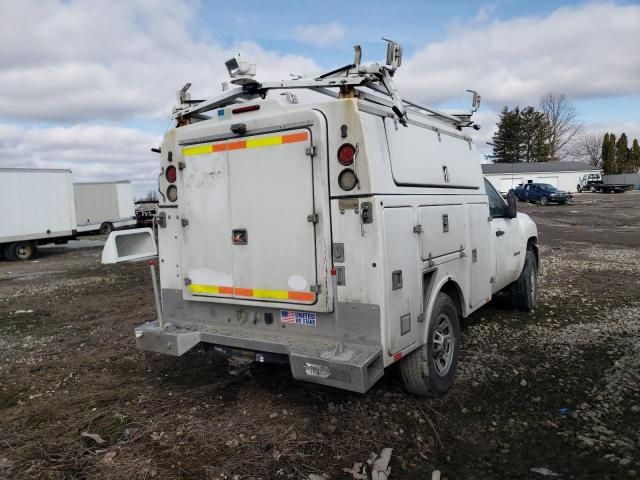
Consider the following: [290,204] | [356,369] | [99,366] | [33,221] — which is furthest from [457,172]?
[33,221]

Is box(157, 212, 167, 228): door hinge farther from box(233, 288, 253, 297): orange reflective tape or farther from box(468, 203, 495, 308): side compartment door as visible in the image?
box(468, 203, 495, 308): side compartment door

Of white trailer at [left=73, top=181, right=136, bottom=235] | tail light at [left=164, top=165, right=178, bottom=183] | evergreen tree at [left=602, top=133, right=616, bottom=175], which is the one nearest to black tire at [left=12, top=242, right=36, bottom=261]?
white trailer at [left=73, top=181, right=136, bottom=235]

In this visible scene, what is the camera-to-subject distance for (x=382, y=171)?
357cm

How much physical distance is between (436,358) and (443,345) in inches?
5.8

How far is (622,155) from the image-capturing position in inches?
3051

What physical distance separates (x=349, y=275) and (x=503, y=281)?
3.39m

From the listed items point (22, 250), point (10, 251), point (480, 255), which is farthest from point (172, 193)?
point (22, 250)

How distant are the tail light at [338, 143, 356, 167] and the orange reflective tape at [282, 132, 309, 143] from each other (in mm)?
307

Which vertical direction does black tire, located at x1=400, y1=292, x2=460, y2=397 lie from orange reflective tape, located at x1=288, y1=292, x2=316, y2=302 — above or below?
below

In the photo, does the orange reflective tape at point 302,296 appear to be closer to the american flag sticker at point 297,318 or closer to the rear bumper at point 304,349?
the american flag sticker at point 297,318

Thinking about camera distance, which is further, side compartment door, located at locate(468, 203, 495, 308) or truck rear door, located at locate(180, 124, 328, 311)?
side compartment door, located at locate(468, 203, 495, 308)

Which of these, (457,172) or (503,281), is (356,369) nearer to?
(457,172)

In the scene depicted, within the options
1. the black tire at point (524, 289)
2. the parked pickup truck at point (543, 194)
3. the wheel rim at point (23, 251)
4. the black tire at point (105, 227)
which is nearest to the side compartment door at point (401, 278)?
the black tire at point (524, 289)

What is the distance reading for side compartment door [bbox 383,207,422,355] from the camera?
11.5ft
